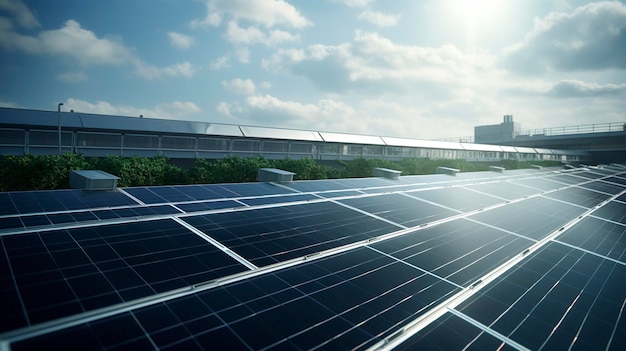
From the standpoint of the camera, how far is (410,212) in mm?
11656

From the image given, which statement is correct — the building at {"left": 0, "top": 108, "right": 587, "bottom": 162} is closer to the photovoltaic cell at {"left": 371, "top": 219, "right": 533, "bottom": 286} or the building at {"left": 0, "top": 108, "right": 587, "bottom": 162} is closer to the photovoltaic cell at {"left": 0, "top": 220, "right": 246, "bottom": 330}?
the photovoltaic cell at {"left": 0, "top": 220, "right": 246, "bottom": 330}

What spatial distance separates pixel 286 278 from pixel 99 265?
3335mm

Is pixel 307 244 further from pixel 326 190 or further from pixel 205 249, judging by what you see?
pixel 326 190

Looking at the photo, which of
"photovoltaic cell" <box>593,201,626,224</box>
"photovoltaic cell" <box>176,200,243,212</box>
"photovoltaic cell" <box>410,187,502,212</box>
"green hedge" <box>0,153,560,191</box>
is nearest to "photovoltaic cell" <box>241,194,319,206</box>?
"photovoltaic cell" <box>176,200,243,212</box>

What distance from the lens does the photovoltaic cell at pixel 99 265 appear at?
4.28m

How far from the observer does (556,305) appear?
19.4 feet

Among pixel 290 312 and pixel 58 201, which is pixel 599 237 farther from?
pixel 58 201

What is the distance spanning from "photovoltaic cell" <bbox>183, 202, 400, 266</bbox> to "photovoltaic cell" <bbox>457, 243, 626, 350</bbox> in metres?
3.38

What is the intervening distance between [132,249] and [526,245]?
10681mm

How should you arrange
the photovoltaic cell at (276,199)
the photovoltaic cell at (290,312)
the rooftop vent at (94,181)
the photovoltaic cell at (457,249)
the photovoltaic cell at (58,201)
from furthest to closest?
the photovoltaic cell at (276,199), the rooftop vent at (94,181), the photovoltaic cell at (58,201), the photovoltaic cell at (457,249), the photovoltaic cell at (290,312)

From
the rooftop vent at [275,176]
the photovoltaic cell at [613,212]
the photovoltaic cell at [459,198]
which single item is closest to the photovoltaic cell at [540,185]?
the photovoltaic cell at [613,212]

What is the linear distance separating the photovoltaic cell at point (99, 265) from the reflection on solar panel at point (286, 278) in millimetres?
32

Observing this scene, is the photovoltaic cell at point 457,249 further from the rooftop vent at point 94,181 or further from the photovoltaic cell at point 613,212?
the rooftop vent at point 94,181

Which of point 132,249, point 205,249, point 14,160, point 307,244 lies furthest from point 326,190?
point 14,160
